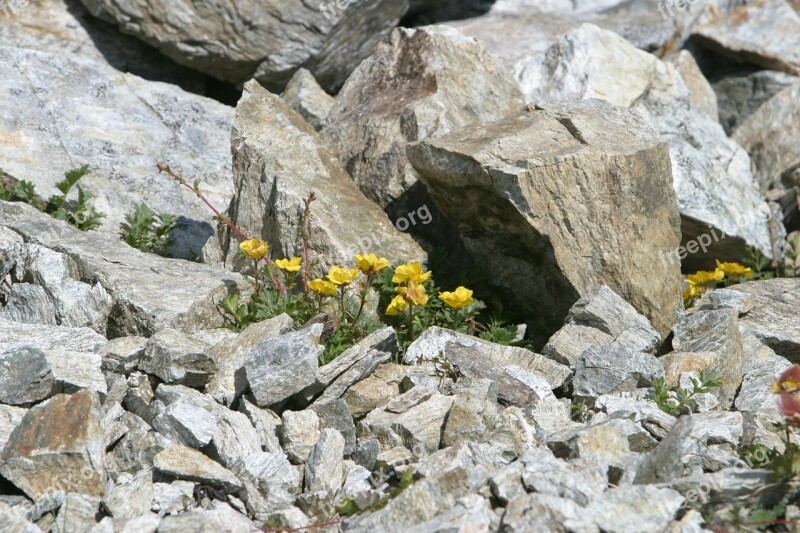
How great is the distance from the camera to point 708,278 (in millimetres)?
7621

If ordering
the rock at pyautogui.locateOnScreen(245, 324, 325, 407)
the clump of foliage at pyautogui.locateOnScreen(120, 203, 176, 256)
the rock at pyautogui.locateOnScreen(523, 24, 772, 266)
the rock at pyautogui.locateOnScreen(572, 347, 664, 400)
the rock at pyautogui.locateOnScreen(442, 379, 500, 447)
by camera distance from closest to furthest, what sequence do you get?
the rock at pyautogui.locateOnScreen(442, 379, 500, 447), the rock at pyautogui.locateOnScreen(245, 324, 325, 407), the rock at pyautogui.locateOnScreen(572, 347, 664, 400), the clump of foliage at pyautogui.locateOnScreen(120, 203, 176, 256), the rock at pyautogui.locateOnScreen(523, 24, 772, 266)

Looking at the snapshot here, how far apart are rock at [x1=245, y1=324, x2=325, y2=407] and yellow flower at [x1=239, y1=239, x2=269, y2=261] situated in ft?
3.59

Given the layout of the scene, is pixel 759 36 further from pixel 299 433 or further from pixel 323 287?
pixel 299 433

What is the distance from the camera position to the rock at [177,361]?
568cm

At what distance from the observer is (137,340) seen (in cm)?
598

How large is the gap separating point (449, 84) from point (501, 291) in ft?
6.34

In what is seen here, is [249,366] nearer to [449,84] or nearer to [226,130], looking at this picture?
[449,84]

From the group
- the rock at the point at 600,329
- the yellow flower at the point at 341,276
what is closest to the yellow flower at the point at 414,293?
the yellow flower at the point at 341,276

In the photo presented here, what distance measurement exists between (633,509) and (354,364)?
82.6 inches

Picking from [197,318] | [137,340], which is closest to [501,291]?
[197,318]

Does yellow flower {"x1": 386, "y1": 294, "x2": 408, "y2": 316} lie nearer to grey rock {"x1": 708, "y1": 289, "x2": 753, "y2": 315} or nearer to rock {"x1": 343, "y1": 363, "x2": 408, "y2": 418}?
rock {"x1": 343, "y1": 363, "x2": 408, "y2": 418}

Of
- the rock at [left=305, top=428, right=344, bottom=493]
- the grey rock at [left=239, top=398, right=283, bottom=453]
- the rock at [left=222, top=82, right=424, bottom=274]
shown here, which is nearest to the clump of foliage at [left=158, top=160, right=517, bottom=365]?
the rock at [left=222, top=82, right=424, bottom=274]

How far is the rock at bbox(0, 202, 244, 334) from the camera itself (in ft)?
20.9

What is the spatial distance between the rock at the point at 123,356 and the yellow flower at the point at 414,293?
168cm
